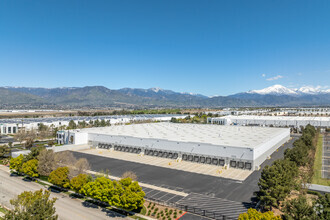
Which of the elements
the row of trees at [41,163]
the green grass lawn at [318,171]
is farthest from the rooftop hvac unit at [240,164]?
the row of trees at [41,163]

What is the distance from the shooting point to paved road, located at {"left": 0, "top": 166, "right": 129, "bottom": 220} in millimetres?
24167

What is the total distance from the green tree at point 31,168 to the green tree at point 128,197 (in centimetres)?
1734

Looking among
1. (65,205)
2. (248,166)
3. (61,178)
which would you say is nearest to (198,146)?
(248,166)

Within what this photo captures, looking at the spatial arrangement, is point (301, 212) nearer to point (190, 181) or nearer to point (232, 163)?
point (190, 181)

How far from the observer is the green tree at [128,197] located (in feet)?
75.6

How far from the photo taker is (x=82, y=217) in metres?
23.9

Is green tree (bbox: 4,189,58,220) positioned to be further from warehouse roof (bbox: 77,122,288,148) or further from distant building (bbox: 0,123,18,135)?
distant building (bbox: 0,123,18,135)

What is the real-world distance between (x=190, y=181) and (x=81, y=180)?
15.0m

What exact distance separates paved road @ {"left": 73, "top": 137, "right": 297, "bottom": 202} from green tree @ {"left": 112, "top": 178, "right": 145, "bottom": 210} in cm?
806

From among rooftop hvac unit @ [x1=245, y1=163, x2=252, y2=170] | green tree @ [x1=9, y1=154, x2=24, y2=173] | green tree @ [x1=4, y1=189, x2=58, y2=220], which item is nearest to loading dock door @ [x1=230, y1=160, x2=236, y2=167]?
rooftop hvac unit @ [x1=245, y1=163, x2=252, y2=170]

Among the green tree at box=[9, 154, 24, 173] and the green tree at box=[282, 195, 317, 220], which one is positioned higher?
the green tree at box=[282, 195, 317, 220]

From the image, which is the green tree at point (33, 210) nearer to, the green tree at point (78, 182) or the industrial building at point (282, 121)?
the green tree at point (78, 182)

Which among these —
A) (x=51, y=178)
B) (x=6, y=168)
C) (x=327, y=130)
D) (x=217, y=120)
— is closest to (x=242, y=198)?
(x=51, y=178)

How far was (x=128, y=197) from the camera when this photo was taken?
23.1 metres
